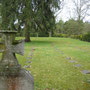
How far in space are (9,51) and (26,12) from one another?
14.0 metres

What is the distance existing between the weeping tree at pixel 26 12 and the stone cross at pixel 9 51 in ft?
44.9

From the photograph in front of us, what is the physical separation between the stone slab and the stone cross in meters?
0.09

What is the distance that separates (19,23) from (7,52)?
1471cm

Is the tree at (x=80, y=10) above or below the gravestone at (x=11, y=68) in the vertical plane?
above

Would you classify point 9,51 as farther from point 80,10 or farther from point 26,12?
point 80,10

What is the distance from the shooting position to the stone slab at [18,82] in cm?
189

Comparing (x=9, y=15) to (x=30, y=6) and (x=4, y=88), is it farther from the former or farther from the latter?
(x=4, y=88)

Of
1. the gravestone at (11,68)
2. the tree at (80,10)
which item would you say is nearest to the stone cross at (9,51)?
the gravestone at (11,68)

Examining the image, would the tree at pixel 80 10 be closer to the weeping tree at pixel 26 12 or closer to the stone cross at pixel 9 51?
the weeping tree at pixel 26 12

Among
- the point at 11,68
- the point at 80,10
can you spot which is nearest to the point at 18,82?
the point at 11,68

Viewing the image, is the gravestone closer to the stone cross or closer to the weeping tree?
the stone cross

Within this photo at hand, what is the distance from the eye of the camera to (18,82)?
190 cm

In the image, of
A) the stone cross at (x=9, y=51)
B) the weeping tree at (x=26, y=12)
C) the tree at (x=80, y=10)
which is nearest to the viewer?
the stone cross at (x=9, y=51)

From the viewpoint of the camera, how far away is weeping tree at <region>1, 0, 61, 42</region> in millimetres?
15188
